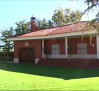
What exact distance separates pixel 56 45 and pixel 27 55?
495cm

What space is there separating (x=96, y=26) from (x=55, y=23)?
103 feet

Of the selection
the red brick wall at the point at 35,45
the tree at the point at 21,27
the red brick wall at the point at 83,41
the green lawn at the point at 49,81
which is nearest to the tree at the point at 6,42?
the tree at the point at 21,27

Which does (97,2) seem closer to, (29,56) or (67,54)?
(67,54)

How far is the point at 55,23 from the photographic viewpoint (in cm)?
3997

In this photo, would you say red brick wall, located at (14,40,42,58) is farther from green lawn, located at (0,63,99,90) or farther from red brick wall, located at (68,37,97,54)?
green lawn, located at (0,63,99,90)

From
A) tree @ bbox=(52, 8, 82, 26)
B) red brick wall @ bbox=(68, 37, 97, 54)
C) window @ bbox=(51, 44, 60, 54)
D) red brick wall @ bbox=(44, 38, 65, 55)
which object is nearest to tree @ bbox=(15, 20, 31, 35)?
tree @ bbox=(52, 8, 82, 26)

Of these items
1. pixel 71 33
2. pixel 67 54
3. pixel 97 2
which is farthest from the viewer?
pixel 67 54

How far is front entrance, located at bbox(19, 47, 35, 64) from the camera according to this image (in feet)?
78.2

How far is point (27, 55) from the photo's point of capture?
80.2ft

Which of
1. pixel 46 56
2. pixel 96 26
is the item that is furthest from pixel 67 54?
pixel 96 26

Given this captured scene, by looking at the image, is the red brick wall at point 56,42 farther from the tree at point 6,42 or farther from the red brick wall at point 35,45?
the tree at point 6,42

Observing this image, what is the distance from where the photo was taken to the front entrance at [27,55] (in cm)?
2384

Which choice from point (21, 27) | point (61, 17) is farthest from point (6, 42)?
point (61, 17)

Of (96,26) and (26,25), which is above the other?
(26,25)
